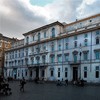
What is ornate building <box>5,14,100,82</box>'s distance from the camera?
4200 cm

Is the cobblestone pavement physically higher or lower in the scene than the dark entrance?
lower

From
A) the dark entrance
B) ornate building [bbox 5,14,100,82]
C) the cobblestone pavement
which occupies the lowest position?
the cobblestone pavement

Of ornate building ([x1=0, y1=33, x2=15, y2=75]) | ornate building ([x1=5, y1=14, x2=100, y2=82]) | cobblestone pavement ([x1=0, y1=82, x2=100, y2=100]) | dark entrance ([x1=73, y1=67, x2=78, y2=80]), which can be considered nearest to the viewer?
cobblestone pavement ([x1=0, y1=82, x2=100, y2=100])

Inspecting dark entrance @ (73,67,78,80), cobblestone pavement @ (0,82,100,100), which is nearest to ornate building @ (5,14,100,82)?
dark entrance @ (73,67,78,80)

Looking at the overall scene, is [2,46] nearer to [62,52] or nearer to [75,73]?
[62,52]

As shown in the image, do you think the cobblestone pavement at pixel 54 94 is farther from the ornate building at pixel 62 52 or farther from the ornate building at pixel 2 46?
the ornate building at pixel 2 46

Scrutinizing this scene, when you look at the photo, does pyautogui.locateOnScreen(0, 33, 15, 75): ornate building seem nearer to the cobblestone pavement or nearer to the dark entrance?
the dark entrance

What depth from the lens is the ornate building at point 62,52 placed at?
4200cm

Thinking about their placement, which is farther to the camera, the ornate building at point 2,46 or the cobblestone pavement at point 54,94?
the ornate building at point 2,46

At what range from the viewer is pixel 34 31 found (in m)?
61.0

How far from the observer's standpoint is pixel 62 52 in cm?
4938

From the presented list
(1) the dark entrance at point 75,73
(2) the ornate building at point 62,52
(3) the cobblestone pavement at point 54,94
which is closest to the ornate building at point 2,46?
(2) the ornate building at point 62,52

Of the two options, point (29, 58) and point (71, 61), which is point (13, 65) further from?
point (71, 61)

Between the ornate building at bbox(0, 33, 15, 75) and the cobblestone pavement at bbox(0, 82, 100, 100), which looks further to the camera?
the ornate building at bbox(0, 33, 15, 75)
